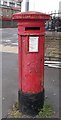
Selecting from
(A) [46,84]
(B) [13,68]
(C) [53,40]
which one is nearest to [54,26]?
(C) [53,40]

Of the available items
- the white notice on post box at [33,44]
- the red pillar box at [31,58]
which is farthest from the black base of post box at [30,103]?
the white notice on post box at [33,44]

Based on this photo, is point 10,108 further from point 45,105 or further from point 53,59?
point 53,59

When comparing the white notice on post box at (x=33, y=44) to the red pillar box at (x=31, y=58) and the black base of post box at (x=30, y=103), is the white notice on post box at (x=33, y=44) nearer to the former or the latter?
the red pillar box at (x=31, y=58)

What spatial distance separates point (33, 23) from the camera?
12.4 feet

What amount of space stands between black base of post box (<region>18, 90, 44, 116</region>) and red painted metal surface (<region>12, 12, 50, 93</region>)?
78 millimetres

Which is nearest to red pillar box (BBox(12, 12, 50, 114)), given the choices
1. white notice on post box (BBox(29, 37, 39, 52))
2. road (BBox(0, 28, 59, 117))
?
white notice on post box (BBox(29, 37, 39, 52))

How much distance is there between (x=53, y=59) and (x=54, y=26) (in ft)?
25.3

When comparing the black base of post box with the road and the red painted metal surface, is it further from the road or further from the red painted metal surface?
the road

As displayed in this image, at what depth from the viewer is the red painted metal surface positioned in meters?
3.76

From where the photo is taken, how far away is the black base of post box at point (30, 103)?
4.02 metres

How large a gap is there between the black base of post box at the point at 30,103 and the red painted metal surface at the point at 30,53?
78mm

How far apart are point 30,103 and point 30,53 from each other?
0.79m

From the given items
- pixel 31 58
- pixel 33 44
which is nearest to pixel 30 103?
pixel 31 58

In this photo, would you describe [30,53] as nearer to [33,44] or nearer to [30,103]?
[33,44]
